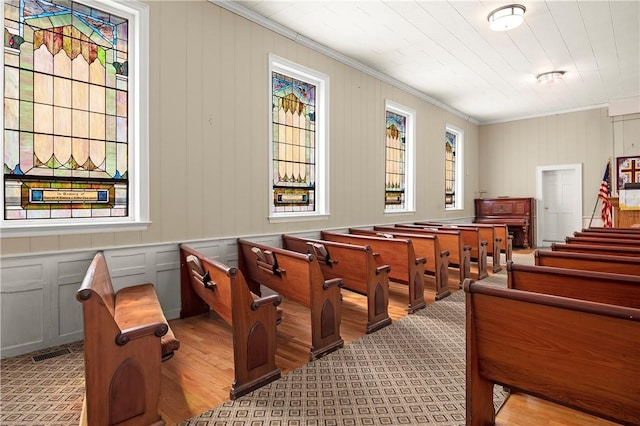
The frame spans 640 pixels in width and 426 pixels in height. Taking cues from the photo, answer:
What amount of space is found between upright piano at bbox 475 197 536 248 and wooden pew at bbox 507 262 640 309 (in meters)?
7.12

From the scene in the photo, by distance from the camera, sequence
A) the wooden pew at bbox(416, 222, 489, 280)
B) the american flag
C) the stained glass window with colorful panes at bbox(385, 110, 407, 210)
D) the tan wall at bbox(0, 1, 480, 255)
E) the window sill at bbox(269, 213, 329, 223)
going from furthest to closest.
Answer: the american flag < the stained glass window with colorful panes at bbox(385, 110, 407, 210) < the wooden pew at bbox(416, 222, 489, 280) < the window sill at bbox(269, 213, 329, 223) < the tan wall at bbox(0, 1, 480, 255)

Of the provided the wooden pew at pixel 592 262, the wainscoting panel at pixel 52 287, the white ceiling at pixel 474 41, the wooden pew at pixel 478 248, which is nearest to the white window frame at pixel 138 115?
the wainscoting panel at pixel 52 287

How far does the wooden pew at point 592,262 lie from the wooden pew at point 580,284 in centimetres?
47

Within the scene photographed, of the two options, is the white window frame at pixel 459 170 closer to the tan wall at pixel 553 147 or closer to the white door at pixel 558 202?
the tan wall at pixel 553 147

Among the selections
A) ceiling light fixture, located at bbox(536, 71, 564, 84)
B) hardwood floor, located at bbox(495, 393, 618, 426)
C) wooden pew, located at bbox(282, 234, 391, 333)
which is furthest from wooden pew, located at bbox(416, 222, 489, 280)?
hardwood floor, located at bbox(495, 393, 618, 426)

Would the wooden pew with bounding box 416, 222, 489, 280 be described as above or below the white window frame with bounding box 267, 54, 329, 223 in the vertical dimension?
below

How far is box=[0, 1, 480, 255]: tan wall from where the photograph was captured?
3.51 metres

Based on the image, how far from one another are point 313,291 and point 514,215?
790 cm

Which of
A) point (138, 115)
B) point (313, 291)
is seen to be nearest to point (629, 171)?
point (313, 291)

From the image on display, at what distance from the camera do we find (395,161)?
7.03m

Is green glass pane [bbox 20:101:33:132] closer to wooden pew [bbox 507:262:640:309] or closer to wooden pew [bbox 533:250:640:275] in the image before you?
wooden pew [bbox 507:262:640:309]

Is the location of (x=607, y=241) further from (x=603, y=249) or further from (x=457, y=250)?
(x=457, y=250)

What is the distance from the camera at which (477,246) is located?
17.9ft

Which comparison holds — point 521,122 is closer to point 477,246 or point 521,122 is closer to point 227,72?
point 477,246
